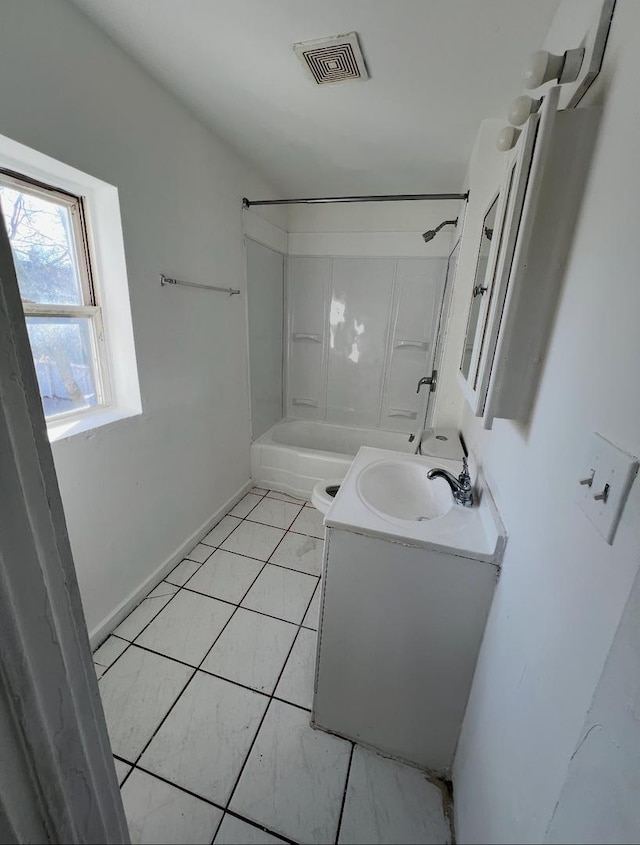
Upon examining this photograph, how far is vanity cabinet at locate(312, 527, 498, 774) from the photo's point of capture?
96cm

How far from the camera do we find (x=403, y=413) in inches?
126

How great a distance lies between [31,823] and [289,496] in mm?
2380

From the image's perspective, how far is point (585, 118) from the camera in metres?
0.62

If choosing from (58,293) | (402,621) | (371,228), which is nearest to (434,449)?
(402,621)

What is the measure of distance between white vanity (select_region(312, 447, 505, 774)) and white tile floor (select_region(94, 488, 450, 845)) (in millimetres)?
114

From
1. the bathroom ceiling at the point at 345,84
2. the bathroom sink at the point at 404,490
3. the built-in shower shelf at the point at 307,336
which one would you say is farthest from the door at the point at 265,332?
the bathroom sink at the point at 404,490

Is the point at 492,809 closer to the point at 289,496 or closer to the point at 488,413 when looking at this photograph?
the point at 488,413

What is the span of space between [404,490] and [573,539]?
0.90 metres

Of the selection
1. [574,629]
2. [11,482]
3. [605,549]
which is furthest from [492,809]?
[11,482]

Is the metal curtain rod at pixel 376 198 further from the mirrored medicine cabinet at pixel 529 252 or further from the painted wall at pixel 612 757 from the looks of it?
the painted wall at pixel 612 757

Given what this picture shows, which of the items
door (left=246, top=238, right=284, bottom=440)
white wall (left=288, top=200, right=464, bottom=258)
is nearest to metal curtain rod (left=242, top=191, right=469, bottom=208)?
door (left=246, top=238, right=284, bottom=440)

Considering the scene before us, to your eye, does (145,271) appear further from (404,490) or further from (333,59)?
(404,490)

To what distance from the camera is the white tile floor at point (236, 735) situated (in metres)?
1.01

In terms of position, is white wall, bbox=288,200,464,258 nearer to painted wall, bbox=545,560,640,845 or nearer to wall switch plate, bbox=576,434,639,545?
wall switch plate, bbox=576,434,639,545
